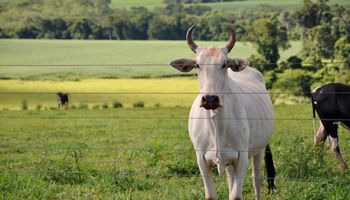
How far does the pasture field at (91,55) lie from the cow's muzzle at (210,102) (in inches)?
2012

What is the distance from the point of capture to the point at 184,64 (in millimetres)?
8195

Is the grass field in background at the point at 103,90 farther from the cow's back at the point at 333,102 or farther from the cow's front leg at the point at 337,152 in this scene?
the cow's front leg at the point at 337,152

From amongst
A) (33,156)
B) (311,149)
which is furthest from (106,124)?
(311,149)

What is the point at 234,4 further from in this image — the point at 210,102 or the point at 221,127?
the point at 210,102

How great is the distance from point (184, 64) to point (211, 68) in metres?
0.48

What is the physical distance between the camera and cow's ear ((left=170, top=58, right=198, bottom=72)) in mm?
8102

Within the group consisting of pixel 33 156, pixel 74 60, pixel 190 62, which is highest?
pixel 190 62

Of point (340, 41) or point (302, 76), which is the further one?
point (340, 41)

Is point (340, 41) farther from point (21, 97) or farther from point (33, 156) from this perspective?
point (33, 156)

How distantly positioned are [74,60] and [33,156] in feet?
197

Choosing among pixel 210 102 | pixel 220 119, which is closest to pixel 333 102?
pixel 220 119

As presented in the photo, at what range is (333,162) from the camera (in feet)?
44.9

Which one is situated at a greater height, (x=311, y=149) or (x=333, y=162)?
(x=311, y=149)

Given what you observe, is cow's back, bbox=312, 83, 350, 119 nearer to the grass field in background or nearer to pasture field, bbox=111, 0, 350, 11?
the grass field in background
